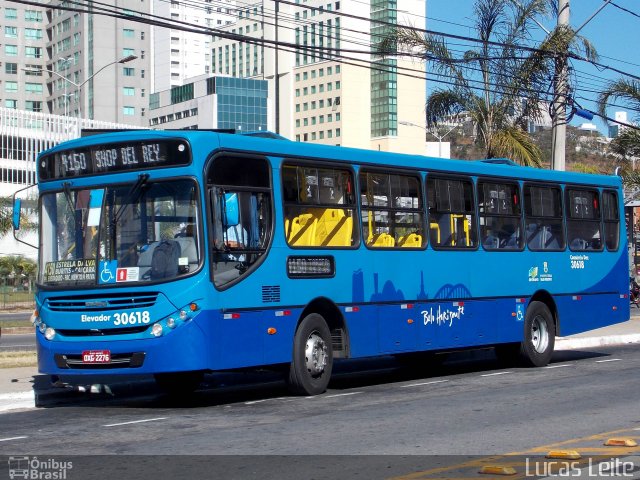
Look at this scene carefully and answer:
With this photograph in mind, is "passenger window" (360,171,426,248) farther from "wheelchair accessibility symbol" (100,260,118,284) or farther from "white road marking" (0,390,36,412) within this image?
"white road marking" (0,390,36,412)

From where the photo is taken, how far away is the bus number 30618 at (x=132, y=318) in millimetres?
12773

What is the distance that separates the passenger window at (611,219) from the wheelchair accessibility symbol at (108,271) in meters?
11.4

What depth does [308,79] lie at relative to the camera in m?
155

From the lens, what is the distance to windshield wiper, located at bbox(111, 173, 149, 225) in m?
13.2

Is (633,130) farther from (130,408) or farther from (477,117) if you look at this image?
(130,408)

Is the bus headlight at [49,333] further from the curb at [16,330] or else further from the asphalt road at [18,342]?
the curb at [16,330]

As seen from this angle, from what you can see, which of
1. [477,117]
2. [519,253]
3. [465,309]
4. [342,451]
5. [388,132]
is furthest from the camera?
[388,132]

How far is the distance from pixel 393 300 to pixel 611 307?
680cm

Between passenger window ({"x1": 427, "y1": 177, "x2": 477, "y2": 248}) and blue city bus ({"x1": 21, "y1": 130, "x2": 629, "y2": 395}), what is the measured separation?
0.03m

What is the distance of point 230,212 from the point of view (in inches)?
521

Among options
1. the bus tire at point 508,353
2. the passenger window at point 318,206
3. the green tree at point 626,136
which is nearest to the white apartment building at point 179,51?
the green tree at point 626,136

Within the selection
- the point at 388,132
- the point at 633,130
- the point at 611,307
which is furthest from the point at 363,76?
the point at 611,307

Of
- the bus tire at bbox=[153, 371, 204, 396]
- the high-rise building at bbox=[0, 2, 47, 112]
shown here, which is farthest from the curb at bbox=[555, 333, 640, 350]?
the high-rise building at bbox=[0, 2, 47, 112]

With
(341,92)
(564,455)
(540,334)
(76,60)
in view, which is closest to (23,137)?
(76,60)
